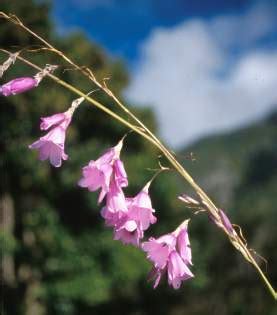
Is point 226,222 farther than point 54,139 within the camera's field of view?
No

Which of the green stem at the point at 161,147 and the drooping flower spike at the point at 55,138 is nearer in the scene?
the green stem at the point at 161,147

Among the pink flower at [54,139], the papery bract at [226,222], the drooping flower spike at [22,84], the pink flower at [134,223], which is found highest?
the drooping flower spike at [22,84]

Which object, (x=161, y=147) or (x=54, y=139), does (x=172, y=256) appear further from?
(x=54, y=139)

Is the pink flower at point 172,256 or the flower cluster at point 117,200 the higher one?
the flower cluster at point 117,200

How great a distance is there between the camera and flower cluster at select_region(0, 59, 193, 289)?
1.73 meters

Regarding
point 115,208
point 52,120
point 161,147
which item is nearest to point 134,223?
point 115,208

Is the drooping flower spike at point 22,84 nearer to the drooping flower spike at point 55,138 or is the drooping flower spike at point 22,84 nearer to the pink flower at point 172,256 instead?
the drooping flower spike at point 55,138

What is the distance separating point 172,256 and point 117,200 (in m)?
0.23

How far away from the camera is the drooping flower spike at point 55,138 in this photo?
1.80m

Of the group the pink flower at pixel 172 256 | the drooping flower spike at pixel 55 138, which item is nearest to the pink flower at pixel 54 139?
the drooping flower spike at pixel 55 138

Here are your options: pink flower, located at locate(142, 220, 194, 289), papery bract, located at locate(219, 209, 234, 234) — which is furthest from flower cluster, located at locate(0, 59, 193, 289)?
papery bract, located at locate(219, 209, 234, 234)

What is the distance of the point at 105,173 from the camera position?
69.5 inches

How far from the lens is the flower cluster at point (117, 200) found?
173cm

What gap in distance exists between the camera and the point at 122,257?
17.6 m
